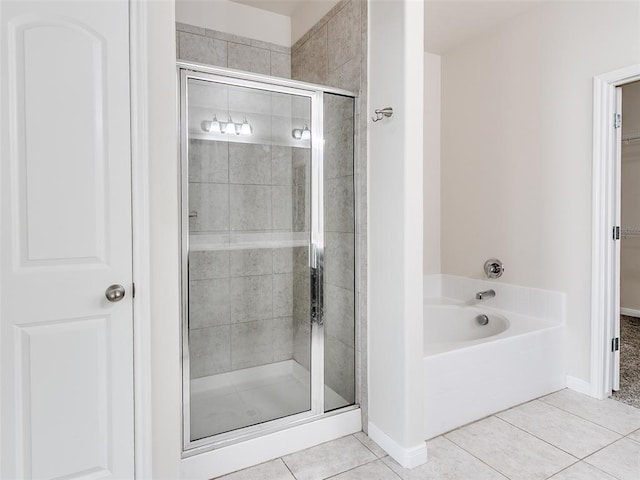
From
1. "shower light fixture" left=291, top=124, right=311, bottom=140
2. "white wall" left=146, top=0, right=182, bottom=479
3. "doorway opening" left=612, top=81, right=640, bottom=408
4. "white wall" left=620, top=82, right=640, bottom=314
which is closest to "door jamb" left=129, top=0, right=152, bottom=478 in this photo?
"white wall" left=146, top=0, right=182, bottom=479

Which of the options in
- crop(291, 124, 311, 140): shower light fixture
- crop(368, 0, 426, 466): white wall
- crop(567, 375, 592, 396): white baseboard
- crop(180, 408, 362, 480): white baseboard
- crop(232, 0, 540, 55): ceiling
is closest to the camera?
crop(180, 408, 362, 480): white baseboard

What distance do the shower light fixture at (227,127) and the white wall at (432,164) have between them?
2028mm

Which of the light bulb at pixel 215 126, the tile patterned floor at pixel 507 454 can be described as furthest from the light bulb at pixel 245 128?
the tile patterned floor at pixel 507 454

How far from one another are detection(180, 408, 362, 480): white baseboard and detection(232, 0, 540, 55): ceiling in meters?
2.48

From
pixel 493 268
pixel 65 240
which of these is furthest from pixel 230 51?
pixel 493 268

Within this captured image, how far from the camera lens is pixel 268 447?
1911mm

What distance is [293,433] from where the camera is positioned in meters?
1.98

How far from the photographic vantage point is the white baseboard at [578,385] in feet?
8.38

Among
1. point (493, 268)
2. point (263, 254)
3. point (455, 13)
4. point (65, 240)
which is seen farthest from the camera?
point (493, 268)

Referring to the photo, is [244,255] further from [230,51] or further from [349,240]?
[230,51]

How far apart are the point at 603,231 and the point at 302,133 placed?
197 centimetres

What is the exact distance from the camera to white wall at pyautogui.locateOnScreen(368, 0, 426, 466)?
1.86 meters

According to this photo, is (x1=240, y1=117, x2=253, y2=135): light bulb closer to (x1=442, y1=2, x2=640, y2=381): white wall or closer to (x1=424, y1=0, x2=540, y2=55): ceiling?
(x1=424, y1=0, x2=540, y2=55): ceiling

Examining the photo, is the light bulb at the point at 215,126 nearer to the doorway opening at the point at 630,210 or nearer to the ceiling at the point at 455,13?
the ceiling at the point at 455,13
